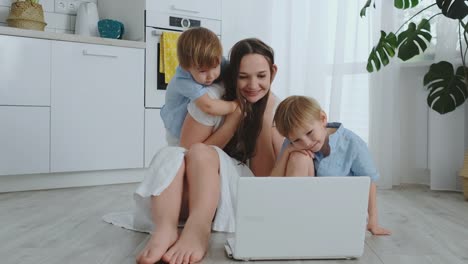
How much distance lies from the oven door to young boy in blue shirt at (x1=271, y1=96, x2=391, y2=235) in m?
1.75

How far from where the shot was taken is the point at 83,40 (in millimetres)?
2941

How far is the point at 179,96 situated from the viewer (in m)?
1.84

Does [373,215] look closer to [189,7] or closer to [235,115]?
[235,115]

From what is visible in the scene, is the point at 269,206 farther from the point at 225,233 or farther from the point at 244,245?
the point at 225,233

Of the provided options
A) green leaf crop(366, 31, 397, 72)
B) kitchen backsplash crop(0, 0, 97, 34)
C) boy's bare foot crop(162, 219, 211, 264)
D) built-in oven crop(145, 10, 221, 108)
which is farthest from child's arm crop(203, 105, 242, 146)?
kitchen backsplash crop(0, 0, 97, 34)

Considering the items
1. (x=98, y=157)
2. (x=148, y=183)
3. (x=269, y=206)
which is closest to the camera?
(x=269, y=206)

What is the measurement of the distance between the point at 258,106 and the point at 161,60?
5.26 ft

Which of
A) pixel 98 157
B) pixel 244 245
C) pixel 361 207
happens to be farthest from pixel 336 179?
pixel 98 157

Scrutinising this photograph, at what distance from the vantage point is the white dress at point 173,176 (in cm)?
148

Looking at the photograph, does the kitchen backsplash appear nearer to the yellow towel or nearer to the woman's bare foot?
the yellow towel

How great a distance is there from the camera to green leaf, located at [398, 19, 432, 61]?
2.85 metres

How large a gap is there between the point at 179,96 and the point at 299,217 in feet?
2.40

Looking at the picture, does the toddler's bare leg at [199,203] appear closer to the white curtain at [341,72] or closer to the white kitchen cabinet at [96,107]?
the white kitchen cabinet at [96,107]

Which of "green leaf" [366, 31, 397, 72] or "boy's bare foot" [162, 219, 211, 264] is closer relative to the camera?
"boy's bare foot" [162, 219, 211, 264]
